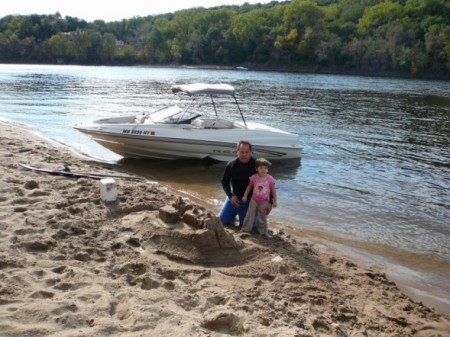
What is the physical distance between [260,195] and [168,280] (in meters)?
2.41

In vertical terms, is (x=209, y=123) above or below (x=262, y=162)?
below

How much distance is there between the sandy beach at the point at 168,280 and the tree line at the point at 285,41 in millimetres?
84510

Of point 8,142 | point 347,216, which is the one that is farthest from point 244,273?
point 8,142

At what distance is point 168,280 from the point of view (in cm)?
527

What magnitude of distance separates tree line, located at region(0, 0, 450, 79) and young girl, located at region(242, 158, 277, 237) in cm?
8361

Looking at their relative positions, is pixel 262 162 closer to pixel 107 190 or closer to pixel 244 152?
pixel 244 152

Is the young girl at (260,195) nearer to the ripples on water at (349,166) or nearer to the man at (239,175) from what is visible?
the man at (239,175)

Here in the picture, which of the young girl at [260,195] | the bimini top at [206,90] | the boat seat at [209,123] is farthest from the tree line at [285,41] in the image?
the young girl at [260,195]

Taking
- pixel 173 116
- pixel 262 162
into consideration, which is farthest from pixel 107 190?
pixel 173 116

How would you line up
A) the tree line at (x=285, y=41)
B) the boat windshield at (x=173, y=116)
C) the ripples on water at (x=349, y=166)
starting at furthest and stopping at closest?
the tree line at (x=285, y=41) → the boat windshield at (x=173, y=116) → the ripples on water at (x=349, y=166)

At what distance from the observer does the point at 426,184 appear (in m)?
12.7

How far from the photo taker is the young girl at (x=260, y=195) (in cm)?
718

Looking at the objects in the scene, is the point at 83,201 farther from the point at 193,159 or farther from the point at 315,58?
the point at 315,58

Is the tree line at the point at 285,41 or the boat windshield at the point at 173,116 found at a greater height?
the tree line at the point at 285,41
